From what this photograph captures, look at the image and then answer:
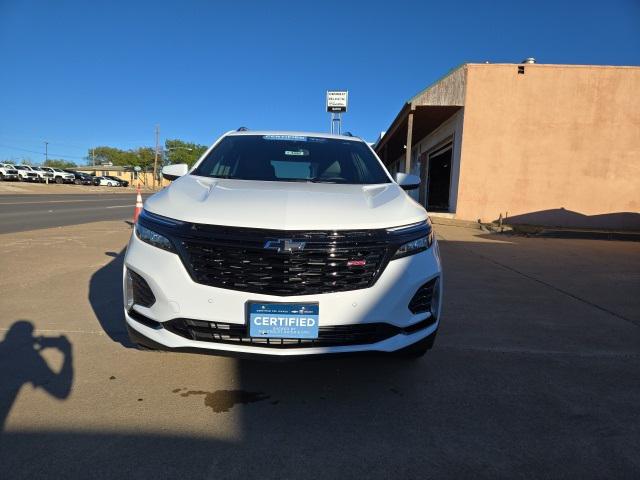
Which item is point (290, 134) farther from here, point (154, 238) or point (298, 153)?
point (154, 238)

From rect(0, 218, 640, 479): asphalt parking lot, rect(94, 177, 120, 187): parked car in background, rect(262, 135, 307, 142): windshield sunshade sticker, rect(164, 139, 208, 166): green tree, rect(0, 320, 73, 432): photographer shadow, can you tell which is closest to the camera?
rect(0, 218, 640, 479): asphalt parking lot

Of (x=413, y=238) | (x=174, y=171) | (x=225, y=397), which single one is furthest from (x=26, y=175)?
(x=413, y=238)

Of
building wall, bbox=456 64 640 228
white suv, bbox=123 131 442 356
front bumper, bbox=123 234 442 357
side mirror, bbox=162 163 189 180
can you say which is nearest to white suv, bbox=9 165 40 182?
building wall, bbox=456 64 640 228

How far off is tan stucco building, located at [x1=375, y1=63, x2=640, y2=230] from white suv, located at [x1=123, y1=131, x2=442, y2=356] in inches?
528

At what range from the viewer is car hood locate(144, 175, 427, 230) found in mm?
2568

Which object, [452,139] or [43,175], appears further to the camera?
[43,175]

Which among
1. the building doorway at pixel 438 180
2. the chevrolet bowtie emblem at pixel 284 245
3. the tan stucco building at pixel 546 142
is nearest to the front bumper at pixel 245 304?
the chevrolet bowtie emblem at pixel 284 245

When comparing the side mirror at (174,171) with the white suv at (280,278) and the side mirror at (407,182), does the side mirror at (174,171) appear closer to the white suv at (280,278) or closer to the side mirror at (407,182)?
the white suv at (280,278)

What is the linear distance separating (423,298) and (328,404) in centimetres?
86

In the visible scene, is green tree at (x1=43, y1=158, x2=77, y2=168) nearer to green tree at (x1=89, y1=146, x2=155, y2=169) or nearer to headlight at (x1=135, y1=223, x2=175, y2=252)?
green tree at (x1=89, y1=146, x2=155, y2=169)

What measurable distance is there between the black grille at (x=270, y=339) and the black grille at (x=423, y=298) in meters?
0.20

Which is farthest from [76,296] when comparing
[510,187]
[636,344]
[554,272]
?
[510,187]

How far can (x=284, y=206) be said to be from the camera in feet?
8.86

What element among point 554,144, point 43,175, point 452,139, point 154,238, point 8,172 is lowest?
point 154,238
